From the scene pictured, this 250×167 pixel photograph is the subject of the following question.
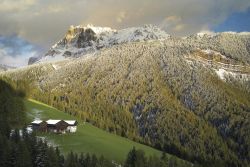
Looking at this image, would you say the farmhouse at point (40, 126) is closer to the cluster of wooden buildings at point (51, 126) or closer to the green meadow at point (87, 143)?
the cluster of wooden buildings at point (51, 126)

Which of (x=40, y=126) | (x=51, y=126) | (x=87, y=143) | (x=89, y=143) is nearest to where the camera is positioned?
(x=87, y=143)

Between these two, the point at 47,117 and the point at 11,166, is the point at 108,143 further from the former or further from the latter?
the point at 11,166

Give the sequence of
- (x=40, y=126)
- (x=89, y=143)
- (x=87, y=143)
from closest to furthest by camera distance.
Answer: (x=87, y=143)
(x=89, y=143)
(x=40, y=126)

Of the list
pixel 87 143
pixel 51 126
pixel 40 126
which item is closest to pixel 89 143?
pixel 87 143

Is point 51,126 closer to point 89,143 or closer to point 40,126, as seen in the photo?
point 40,126

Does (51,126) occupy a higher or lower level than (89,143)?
higher

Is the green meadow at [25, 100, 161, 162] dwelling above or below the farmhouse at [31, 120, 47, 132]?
below

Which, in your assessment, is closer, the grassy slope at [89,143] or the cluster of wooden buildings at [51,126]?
the grassy slope at [89,143]

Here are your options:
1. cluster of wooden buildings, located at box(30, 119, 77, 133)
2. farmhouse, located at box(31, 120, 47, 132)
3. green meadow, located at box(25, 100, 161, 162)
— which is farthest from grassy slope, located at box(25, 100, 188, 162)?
farmhouse, located at box(31, 120, 47, 132)

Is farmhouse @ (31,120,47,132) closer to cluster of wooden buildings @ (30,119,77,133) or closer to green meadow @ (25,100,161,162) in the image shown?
cluster of wooden buildings @ (30,119,77,133)

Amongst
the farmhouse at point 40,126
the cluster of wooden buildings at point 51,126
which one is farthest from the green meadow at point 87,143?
the farmhouse at point 40,126

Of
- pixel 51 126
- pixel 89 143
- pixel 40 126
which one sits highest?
pixel 51 126
